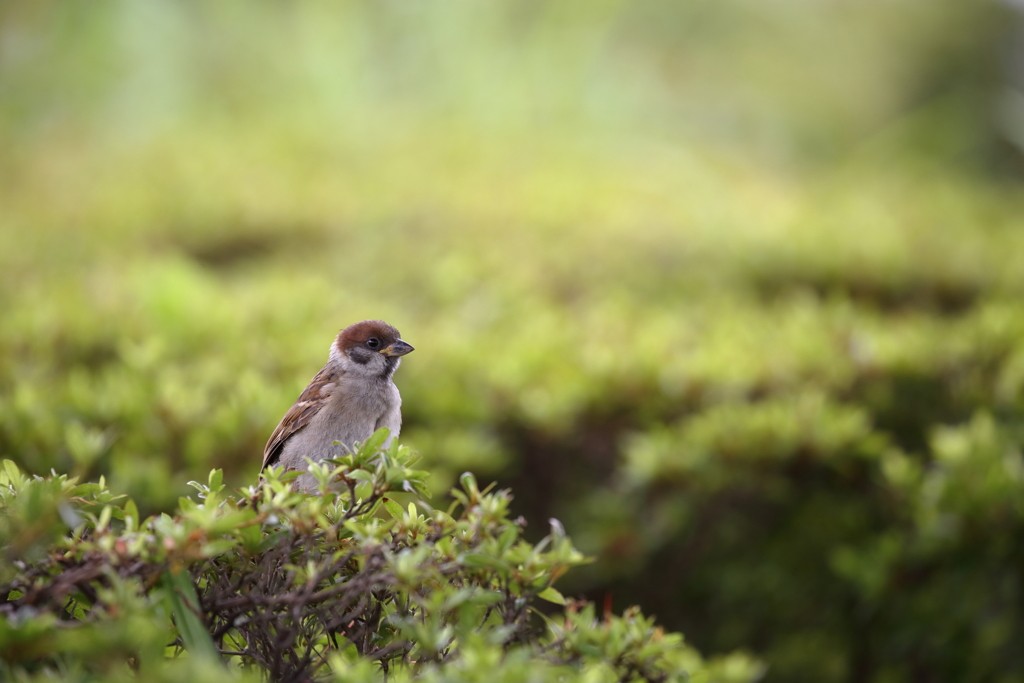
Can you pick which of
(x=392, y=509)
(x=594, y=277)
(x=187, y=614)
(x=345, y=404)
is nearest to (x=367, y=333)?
(x=345, y=404)

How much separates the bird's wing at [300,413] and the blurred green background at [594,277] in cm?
26

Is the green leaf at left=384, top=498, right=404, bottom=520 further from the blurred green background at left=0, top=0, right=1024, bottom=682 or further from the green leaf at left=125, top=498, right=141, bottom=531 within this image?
the blurred green background at left=0, top=0, right=1024, bottom=682

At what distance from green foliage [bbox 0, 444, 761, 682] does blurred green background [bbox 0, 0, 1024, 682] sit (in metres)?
0.47

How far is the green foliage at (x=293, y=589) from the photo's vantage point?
1.33 m

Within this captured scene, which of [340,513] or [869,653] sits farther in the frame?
[869,653]

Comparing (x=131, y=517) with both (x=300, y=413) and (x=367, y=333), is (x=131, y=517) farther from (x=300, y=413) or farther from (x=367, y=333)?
(x=367, y=333)

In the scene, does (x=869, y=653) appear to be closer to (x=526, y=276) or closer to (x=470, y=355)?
(x=470, y=355)

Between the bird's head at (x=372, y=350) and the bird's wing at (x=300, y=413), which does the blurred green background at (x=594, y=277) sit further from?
the bird's head at (x=372, y=350)

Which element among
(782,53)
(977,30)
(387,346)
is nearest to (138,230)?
(387,346)

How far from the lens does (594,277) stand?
5957mm

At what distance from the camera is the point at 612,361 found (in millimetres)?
3779

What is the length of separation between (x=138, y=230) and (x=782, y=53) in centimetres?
964

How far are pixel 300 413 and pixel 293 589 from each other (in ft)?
3.86

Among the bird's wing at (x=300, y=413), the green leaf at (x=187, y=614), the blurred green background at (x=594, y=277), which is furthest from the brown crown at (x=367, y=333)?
the green leaf at (x=187, y=614)
